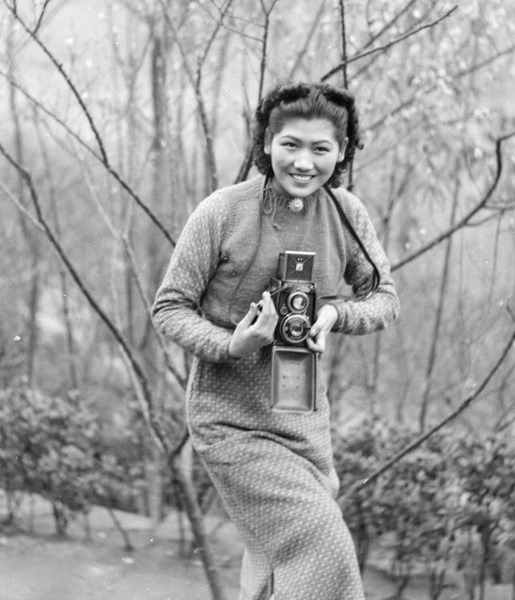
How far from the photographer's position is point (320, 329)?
239 cm

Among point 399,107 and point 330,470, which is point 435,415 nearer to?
point 399,107

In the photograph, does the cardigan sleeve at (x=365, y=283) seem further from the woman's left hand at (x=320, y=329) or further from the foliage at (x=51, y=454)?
the foliage at (x=51, y=454)

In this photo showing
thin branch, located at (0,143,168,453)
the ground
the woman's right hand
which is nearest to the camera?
the woman's right hand

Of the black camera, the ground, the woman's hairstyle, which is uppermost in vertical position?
the woman's hairstyle

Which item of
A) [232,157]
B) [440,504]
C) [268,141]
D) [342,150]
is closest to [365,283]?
[342,150]

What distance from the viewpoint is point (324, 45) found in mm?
4996

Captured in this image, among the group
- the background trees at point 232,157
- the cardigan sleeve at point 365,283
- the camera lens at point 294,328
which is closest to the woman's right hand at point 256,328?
the camera lens at point 294,328

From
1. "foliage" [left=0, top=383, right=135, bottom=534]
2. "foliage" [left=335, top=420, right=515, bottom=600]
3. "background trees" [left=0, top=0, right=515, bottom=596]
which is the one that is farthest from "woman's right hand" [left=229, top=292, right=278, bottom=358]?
"foliage" [left=0, top=383, right=135, bottom=534]

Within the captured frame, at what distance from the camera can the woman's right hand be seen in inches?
90.7

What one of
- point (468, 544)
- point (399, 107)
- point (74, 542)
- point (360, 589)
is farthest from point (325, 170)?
point (74, 542)

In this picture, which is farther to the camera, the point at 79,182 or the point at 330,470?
the point at 79,182

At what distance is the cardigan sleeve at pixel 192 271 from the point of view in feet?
8.24

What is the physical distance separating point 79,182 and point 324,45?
245 centimetres

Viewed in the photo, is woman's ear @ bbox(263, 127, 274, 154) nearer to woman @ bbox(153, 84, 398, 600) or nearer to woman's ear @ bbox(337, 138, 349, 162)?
woman @ bbox(153, 84, 398, 600)
